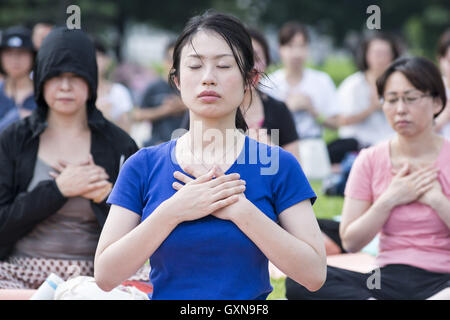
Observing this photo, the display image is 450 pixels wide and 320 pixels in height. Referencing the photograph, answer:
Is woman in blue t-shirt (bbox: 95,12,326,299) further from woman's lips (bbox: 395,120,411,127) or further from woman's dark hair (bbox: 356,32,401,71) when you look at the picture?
woman's dark hair (bbox: 356,32,401,71)

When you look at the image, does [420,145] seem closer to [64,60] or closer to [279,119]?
[279,119]

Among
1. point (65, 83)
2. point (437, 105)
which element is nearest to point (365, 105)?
point (437, 105)

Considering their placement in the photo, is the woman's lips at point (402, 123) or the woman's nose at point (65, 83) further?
the woman's lips at point (402, 123)

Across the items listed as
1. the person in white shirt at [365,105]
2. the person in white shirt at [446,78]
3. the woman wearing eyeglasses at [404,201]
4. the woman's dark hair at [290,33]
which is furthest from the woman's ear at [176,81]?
the woman's dark hair at [290,33]

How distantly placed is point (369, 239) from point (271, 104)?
61.7 inches

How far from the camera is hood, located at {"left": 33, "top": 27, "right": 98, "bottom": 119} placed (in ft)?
12.5

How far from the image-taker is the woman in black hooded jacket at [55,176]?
378cm

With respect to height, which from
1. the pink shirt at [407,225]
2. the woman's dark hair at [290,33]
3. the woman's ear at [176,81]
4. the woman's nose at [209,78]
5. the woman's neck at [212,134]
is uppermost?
the woman's dark hair at [290,33]

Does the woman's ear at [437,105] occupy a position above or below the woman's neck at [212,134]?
above

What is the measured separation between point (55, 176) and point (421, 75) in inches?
82.8

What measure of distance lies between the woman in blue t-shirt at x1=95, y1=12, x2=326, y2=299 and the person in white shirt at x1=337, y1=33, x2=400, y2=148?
18.5ft

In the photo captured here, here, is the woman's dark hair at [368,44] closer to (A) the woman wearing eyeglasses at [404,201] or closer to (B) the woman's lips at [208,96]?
(A) the woman wearing eyeglasses at [404,201]

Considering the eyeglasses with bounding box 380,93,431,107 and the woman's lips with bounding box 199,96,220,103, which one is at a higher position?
the eyeglasses with bounding box 380,93,431,107

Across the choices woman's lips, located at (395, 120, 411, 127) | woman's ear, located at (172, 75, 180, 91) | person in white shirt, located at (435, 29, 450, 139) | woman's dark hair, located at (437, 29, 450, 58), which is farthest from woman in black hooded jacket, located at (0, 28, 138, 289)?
woman's dark hair, located at (437, 29, 450, 58)
